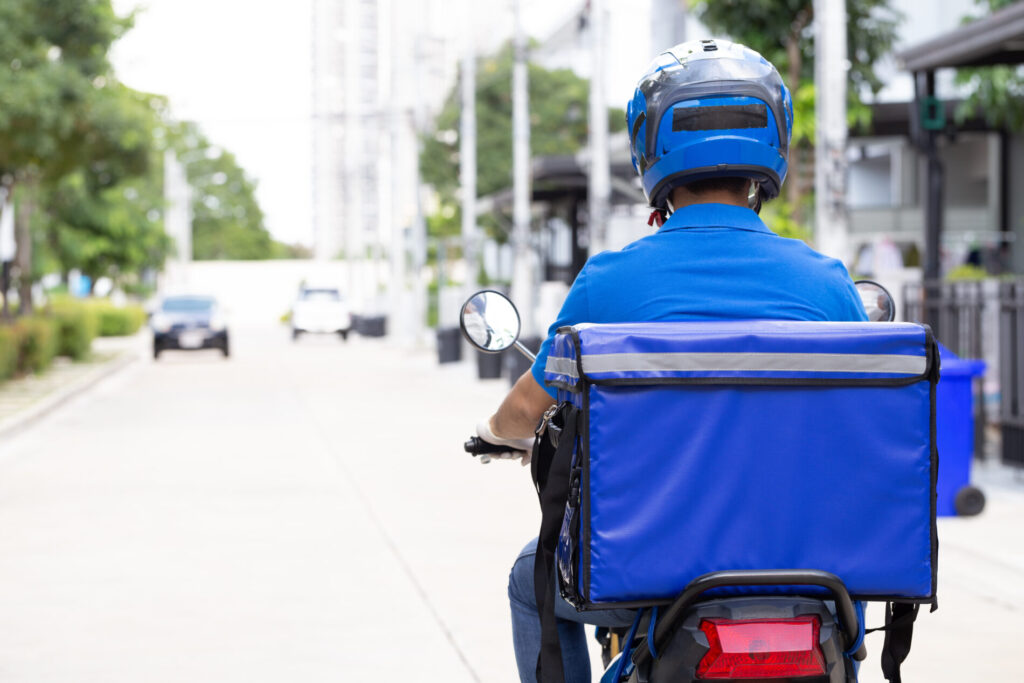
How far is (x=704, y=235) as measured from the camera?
2902 millimetres

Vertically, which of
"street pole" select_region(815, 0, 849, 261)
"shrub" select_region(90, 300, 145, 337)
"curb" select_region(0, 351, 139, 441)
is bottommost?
"curb" select_region(0, 351, 139, 441)

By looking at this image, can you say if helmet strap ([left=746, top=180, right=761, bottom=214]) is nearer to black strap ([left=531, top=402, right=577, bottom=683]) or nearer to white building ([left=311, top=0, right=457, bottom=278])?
black strap ([left=531, top=402, right=577, bottom=683])

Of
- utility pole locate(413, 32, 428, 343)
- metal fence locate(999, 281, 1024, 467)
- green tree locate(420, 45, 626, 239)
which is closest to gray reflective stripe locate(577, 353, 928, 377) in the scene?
metal fence locate(999, 281, 1024, 467)

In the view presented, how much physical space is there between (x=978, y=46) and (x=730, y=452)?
1078 centimetres

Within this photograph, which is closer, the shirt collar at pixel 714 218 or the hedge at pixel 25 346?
the shirt collar at pixel 714 218

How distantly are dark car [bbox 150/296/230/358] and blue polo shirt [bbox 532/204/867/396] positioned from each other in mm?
31415

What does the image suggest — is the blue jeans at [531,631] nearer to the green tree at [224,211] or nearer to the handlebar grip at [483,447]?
the handlebar grip at [483,447]

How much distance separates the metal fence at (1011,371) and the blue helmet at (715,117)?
28.0 feet

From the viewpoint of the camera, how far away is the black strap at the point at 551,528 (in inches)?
108

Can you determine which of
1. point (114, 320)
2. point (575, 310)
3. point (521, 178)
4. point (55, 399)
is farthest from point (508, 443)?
point (114, 320)

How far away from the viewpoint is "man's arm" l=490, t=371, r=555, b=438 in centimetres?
304

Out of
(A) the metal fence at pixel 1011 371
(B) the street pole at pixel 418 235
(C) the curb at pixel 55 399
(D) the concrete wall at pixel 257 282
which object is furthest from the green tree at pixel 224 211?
(A) the metal fence at pixel 1011 371

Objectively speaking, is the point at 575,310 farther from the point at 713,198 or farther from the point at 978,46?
the point at 978,46

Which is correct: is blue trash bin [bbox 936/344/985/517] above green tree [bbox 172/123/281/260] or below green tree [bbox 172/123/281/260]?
below
